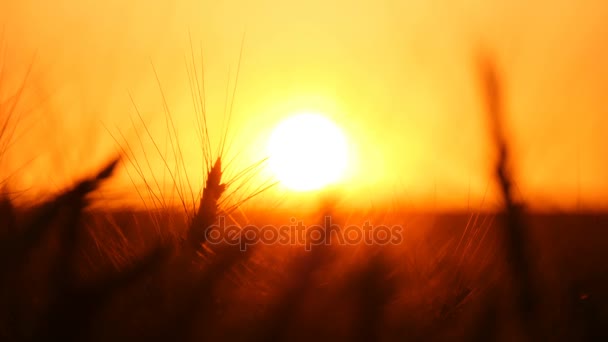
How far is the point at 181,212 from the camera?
179cm

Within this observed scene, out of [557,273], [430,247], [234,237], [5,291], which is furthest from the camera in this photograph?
[430,247]

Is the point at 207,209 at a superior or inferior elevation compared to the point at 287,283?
superior

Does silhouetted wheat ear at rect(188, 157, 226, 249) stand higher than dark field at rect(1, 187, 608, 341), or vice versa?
silhouetted wheat ear at rect(188, 157, 226, 249)

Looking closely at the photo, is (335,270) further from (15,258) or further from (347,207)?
(15,258)

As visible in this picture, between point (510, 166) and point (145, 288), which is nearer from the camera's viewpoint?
point (145, 288)

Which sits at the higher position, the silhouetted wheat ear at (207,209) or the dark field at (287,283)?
the silhouetted wheat ear at (207,209)

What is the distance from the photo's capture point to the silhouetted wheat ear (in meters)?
1.61

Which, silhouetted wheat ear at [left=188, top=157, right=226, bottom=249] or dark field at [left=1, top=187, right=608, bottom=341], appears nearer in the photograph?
dark field at [left=1, top=187, right=608, bottom=341]

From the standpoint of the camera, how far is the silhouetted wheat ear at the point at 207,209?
161 centimetres

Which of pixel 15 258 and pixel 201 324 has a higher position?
pixel 15 258

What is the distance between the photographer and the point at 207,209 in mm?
1681

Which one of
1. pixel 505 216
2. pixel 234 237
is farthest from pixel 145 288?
pixel 505 216

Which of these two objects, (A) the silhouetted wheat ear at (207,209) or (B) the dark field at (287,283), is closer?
(B) the dark field at (287,283)

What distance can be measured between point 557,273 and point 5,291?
55.8 inches
